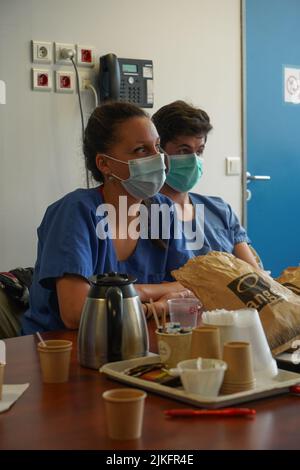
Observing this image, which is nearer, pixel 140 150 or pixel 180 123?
pixel 140 150

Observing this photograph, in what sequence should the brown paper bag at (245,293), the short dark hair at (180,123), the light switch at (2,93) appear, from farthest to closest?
the light switch at (2,93) < the short dark hair at (180,123) < the brown paper bag at (245,293)

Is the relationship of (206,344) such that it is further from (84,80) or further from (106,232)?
(84,80)

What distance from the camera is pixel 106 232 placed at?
189 cm

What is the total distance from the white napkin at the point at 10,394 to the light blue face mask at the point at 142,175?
41.3 inches

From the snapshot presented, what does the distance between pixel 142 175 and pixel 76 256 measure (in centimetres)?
44

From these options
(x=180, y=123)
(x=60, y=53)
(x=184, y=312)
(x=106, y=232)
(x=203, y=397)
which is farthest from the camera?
(x=60, y=53)

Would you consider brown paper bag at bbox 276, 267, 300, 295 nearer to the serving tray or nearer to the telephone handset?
the serving tray

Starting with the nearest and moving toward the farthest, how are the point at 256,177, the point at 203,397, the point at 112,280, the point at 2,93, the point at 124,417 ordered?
the point at 124,417
the point at 203,397
the point at 112,280
the point at 2,93
the point at 256,177

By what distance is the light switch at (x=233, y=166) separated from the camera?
3516mm

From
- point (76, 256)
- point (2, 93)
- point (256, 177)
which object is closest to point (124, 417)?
point (76, 256)

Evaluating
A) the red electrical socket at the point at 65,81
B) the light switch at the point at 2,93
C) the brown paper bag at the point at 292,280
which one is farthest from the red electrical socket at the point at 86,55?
the brown paper bag at the point at 292,280

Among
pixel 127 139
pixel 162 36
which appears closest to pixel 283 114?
pixel 162 36

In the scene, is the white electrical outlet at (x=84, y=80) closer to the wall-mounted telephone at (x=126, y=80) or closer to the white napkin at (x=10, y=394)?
the wall-mounted telephone at (x=126, y=80)
